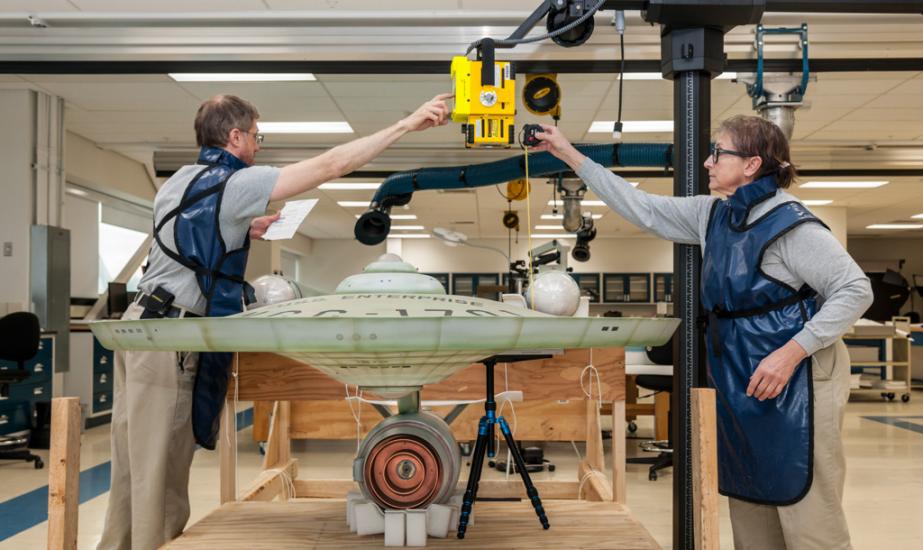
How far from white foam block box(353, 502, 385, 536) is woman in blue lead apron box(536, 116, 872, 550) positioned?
781 millimetres

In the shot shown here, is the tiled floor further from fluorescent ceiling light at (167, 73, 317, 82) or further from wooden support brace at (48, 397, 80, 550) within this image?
fluorescent ceiling light at (167, 73, 317, 82)

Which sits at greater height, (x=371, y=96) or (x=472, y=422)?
(x=371, y=96)

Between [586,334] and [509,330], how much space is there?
0.13m

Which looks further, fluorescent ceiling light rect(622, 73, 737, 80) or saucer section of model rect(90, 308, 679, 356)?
fluorescent ceiling light rect(622, 73, 737, 80)

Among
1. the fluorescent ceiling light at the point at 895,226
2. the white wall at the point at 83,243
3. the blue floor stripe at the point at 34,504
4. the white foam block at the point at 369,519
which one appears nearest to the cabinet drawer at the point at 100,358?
the white wall at the point at 83,243

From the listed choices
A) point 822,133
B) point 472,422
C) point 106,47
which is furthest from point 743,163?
point 822,133

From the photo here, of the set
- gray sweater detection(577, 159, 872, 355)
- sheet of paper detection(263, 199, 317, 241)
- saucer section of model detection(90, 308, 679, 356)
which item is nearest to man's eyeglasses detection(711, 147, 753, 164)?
gray sweater detection(577, 159, 872, 355)

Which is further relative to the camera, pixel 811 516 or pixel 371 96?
pixel 371 96

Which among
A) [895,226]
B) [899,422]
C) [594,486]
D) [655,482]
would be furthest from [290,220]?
[895,226]

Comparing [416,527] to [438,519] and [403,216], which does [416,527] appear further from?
[403,216]

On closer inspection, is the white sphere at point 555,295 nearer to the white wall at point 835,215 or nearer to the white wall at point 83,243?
the white wall at point 83,243

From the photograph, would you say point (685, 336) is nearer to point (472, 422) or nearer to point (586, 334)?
point (586, 334)

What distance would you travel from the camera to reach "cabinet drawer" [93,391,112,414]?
6812 mm

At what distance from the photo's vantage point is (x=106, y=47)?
14.8 feet
